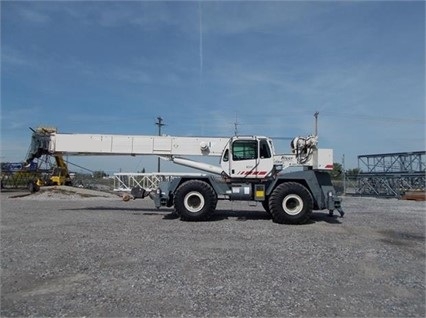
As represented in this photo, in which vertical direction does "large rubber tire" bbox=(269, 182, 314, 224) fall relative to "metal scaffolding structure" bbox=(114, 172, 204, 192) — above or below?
below

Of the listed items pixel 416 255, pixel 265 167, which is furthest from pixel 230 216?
pixel 416 255

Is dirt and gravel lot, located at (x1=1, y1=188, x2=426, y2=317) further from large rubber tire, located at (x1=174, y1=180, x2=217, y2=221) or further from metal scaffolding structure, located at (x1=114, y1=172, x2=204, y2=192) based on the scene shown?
metal scaffolding structure, located at (x1=114, y1=172, x2=204, y2=192)

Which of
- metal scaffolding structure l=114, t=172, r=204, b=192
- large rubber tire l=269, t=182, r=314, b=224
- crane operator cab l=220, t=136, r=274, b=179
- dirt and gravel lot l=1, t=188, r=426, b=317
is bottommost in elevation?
dirt and gravel lot l=1, t=188, r=426, b=317

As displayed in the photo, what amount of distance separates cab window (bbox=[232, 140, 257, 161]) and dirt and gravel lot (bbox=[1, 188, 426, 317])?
11.0 feet

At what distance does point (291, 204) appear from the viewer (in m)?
13.4

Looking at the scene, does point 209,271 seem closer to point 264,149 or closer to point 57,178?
point 264,149

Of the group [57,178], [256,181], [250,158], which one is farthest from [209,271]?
[57,178]

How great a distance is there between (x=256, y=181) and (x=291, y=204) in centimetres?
166

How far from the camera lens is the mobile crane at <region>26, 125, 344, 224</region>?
1334cm

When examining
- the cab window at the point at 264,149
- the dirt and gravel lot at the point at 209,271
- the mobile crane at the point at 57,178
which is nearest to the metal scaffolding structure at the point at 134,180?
the cab window at the point at 264,149

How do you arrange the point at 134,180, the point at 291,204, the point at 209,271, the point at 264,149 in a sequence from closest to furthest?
the point at 209,271
the point at 291,204
the point at 264,149
the point at 134,180

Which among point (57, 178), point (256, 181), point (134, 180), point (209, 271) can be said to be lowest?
point (209, 271)

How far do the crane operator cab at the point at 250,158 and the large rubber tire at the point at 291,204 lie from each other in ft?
4.00

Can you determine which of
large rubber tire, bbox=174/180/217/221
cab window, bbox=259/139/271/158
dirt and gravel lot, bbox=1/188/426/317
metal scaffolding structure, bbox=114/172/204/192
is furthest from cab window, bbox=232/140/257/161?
metal scaffolding structure, bbox=114/172/204/192
